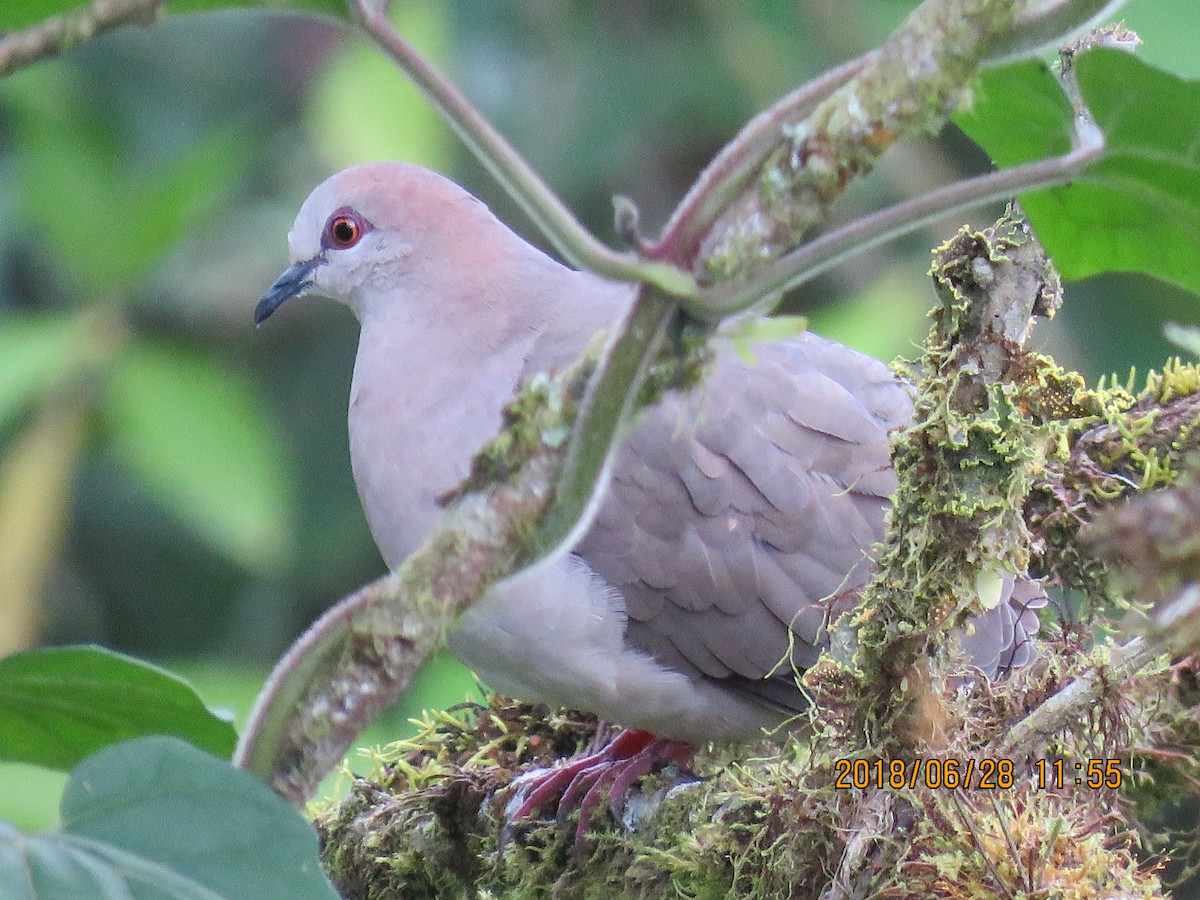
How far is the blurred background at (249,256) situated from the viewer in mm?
5051

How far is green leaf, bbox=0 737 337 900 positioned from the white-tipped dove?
1.36 m

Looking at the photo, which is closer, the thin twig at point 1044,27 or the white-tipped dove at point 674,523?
the thin twig at point 1044,27

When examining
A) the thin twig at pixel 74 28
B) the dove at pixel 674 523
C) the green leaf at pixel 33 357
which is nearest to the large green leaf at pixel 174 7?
the thin twig at pixel 74 28

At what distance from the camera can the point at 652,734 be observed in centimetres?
300

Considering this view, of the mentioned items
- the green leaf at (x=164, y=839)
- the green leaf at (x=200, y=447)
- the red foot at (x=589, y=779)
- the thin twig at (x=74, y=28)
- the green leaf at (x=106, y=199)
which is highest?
the green leaf at (x=106, y=199)

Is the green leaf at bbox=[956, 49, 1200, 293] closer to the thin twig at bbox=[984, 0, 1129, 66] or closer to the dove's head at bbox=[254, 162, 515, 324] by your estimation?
the thin twig at bbox=[984, 0, 1129, 66]

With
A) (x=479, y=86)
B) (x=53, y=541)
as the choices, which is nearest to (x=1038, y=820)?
(x=53, y=541)

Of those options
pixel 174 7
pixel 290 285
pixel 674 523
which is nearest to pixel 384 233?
pixel 290 285

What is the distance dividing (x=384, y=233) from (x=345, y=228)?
0.10 metres

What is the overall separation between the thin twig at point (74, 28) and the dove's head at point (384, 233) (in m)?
2.03

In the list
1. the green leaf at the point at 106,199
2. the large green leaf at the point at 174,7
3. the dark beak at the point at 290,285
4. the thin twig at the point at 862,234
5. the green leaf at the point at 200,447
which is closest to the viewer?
the thin twig at the point at 862,234

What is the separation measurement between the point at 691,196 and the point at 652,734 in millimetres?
1965

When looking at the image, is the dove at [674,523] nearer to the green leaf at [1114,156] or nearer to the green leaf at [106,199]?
the green leaf at [1114,156]

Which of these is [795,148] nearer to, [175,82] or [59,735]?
[59,735]
